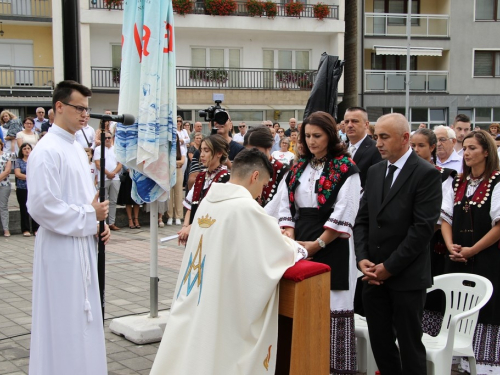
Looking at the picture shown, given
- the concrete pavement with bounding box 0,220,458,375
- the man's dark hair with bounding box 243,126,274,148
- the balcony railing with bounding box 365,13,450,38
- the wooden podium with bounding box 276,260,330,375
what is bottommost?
the concrete pavement with bounding box 0,220,458,375

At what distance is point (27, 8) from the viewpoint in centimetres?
2730

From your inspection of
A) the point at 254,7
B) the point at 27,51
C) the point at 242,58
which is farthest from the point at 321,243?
the point at 27,51

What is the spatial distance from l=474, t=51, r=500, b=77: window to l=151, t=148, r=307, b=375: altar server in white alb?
30389mm

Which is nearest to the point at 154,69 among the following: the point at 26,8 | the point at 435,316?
the point at 435,316

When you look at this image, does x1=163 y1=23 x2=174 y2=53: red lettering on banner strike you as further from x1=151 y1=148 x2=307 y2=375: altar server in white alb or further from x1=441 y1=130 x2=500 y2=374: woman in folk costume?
x1=441 y1=130 x2=500 y2=374: woman in folk costume

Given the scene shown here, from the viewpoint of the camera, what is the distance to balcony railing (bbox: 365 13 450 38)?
99.4 feet

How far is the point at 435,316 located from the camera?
225 inches

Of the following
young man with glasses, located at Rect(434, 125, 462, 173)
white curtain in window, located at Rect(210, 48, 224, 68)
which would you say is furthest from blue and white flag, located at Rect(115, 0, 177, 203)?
white curtain in window, located at Rect(210, 48, 224, 68)

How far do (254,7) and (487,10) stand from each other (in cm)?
1247

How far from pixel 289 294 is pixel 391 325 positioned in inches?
51.7

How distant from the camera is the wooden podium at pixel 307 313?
3.46m

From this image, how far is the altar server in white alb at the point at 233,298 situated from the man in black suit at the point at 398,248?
1002mm

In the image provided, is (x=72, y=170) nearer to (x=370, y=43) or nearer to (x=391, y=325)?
(x=391, y=325)

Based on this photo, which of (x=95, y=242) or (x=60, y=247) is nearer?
(x=60, y=247)
